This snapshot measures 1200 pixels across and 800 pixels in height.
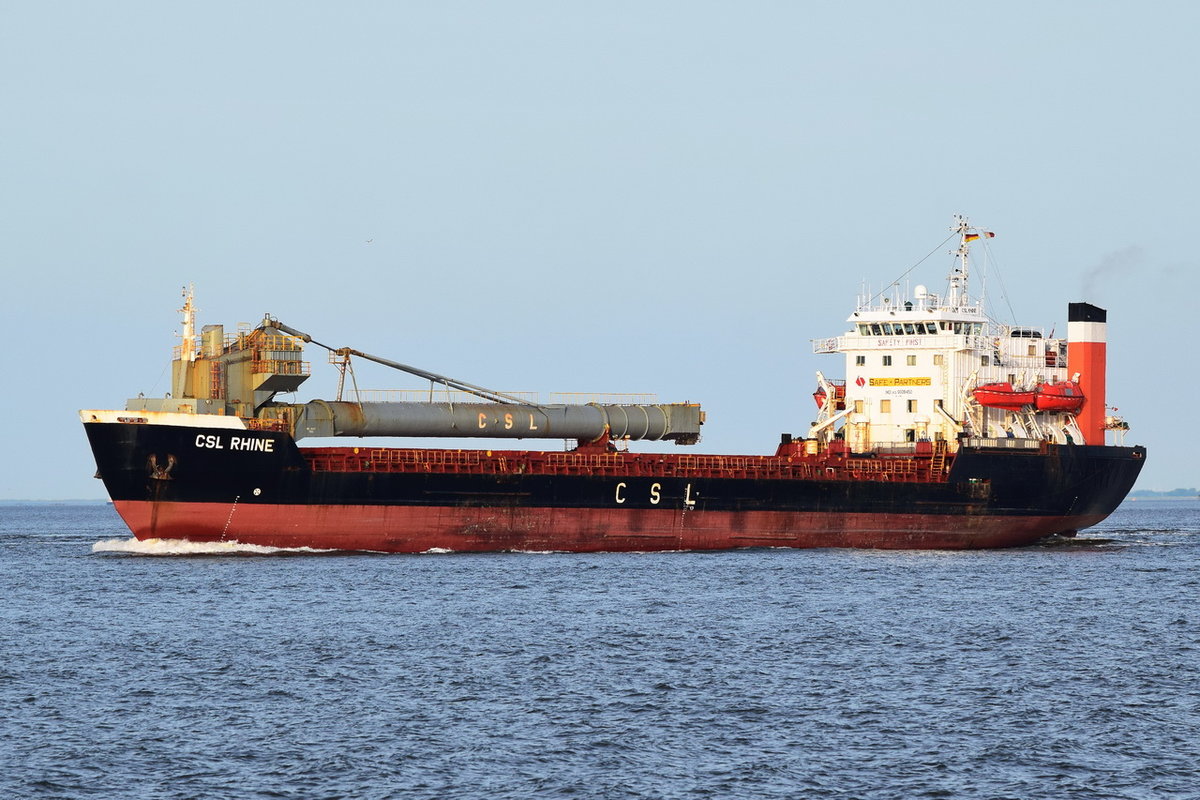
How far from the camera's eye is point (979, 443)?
5328 centimetres

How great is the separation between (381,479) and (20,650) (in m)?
17.8

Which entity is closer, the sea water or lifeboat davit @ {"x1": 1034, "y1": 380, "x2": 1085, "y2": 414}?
the sea water

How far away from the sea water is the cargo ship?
128 inches

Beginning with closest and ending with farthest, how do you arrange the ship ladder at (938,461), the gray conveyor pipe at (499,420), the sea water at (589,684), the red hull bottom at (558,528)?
the sea water at (589,684) < the red hull bottom at (558,528) < the gray conveyor pipe at (499,420) < the ship ladder at (938,461)

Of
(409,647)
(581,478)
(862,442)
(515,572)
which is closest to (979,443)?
(862,442)

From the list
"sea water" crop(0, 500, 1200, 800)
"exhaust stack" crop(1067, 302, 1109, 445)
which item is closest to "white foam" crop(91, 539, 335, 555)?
"sea water" crop(0, 500, 1200, 800)

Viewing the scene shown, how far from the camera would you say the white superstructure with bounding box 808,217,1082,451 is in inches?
2181

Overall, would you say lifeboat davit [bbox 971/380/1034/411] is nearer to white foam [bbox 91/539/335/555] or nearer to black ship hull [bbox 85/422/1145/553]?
black ship hull [bbox 85/422/1145/553]

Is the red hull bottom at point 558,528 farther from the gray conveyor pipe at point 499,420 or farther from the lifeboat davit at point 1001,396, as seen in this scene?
the lifeboat davit at point 1001,396

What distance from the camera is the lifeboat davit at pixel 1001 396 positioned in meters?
54.8

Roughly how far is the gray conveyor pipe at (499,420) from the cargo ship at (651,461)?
0.23ft

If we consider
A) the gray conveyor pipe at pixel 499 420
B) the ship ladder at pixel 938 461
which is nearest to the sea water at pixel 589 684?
the gray conveyor pipe at pixel 499 420

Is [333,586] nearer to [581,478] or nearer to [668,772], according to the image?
[581,478]

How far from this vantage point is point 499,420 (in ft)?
165
